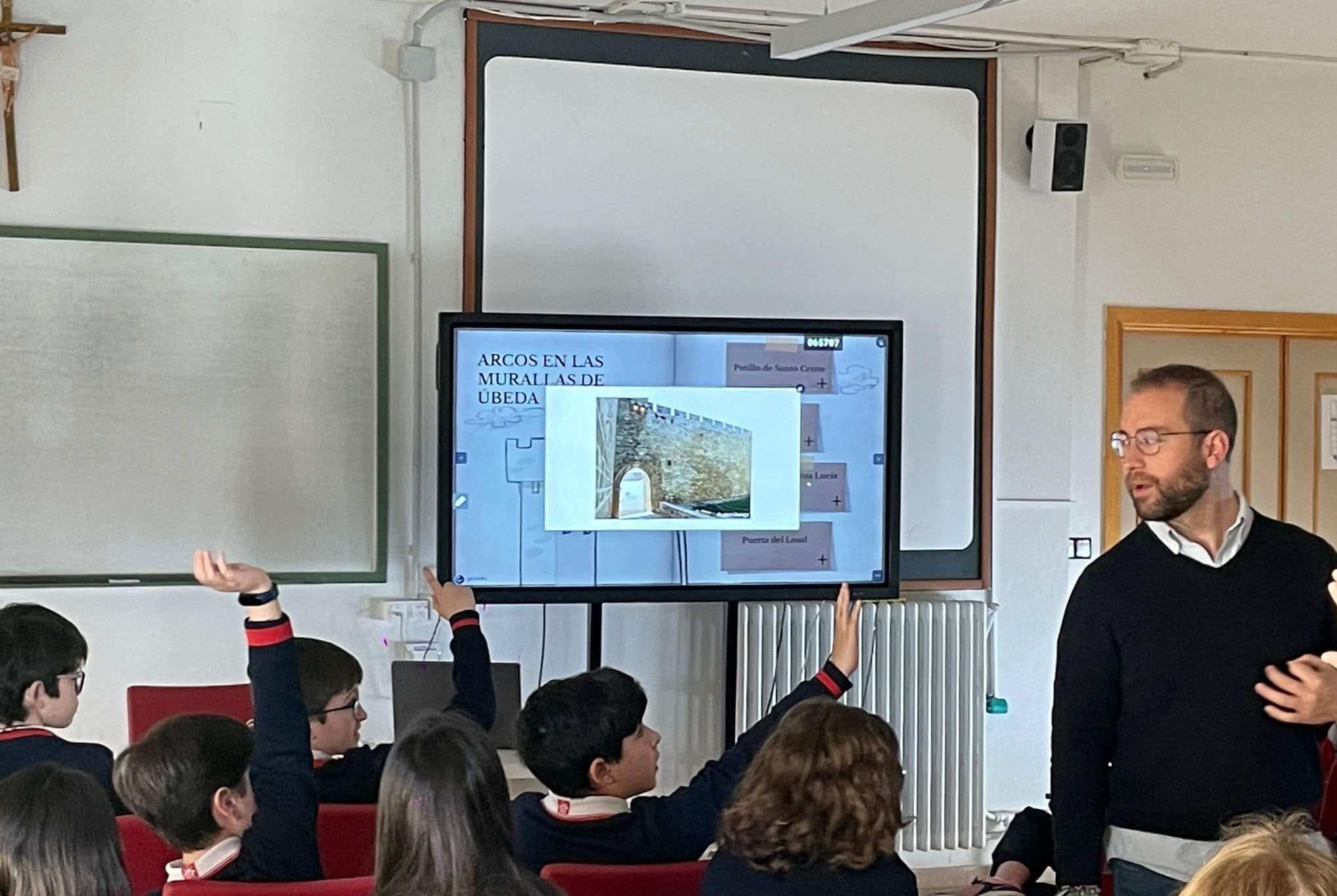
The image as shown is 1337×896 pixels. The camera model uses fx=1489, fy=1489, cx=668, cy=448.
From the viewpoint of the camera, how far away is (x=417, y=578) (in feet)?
15.0

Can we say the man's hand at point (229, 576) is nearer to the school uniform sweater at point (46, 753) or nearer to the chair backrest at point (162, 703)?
the school uniform sweater at point (46, 753)

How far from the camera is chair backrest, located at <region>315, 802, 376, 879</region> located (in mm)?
2566

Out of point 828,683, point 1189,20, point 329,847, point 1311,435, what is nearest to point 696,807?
point 828,683

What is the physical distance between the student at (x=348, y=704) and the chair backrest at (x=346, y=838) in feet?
0.49

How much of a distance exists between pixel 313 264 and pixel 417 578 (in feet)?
3.28

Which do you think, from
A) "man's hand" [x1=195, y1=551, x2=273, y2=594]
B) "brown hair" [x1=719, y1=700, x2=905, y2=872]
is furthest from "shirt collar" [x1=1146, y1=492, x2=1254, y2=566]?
"man's hand" [x1=195, y1=551, x2=273, y2=594]

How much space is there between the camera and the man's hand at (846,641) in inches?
113

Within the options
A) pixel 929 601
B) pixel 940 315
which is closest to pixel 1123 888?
pixel 929 601

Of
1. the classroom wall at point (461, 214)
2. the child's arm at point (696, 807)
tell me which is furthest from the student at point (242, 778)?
the classroom wall at point (461, 214)

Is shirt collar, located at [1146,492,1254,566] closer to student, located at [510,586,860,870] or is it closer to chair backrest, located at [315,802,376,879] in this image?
student, located at [510,586,860,870]

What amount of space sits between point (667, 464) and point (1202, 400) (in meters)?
1.82

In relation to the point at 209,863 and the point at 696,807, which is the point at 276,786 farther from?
the point at 696,807

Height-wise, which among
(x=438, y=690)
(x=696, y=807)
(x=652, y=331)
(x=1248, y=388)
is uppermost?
(x=652, y=331)

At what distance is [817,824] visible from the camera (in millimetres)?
2146
